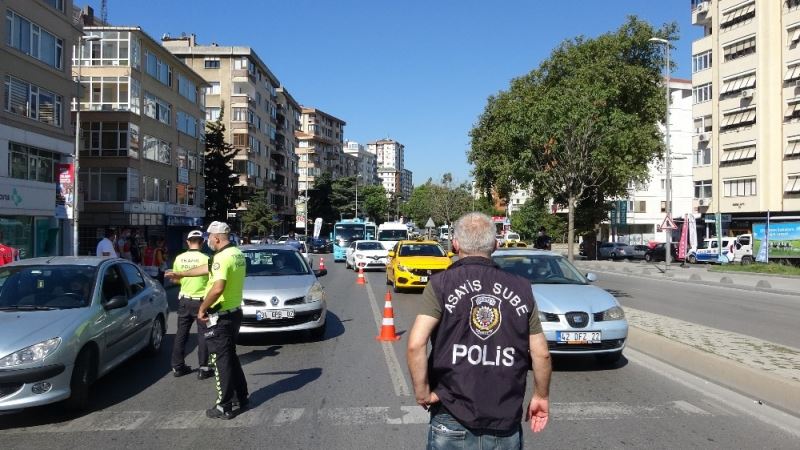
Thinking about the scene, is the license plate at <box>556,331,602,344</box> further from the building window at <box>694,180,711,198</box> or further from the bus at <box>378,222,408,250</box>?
the building window at <box>694,180,711,198</box>

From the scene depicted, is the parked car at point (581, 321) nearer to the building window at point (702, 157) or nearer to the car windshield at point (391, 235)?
the car windshield at point (391, 235)

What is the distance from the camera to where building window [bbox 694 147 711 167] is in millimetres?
52834

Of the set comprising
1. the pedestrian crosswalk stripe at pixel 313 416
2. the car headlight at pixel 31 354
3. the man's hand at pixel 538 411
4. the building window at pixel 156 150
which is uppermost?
the building window at pixel 156 150

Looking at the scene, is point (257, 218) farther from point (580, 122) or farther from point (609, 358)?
point (609, 358)

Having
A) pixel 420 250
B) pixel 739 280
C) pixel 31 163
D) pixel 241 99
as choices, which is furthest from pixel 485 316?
pixel 241 99

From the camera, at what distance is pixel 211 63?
68.1 metres

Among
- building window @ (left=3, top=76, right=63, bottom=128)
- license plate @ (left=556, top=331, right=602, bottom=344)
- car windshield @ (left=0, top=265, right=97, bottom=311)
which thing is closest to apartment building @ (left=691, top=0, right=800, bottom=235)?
license plate @ (left=556, top=331, right=602, bottom=344)

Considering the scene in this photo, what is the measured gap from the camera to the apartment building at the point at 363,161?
536 feet

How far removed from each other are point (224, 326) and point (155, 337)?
3491 mm

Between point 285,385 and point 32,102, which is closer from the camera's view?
point 285,385

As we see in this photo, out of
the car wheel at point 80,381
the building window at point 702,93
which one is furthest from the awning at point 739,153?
the car wheel at point 80,381

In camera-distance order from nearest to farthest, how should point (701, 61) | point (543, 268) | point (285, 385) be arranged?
point (285, 385) < point (543, 268) < point (701, 61)

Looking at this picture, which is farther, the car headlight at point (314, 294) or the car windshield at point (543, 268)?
the car headlight at point (314, 294)

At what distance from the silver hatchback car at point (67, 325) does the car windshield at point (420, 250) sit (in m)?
11.9
